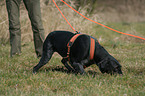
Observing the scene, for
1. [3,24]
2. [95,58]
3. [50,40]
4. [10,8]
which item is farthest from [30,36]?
[95,58]

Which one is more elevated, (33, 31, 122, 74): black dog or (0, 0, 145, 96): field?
(33, 31, 122, 74): black dog

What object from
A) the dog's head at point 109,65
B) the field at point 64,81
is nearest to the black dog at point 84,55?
the dog's head at point 109,65

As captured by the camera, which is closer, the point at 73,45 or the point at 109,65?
the point at 109,65

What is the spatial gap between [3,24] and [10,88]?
4.32m

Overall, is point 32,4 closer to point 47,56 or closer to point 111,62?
point 47,56

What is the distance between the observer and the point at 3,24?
6680 millimetres

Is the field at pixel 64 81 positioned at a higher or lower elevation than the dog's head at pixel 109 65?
lower

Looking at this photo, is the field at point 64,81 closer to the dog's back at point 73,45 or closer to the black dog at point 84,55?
the black dog at point 84,55

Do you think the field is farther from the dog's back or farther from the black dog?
the dog's back

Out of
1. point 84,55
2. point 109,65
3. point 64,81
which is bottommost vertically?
point 64,81

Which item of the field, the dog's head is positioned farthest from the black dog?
the field

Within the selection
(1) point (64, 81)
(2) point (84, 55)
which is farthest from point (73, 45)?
(1) point (64, 81)

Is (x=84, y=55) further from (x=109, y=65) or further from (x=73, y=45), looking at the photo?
(x=109, y=65)

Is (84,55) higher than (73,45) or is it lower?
lower
